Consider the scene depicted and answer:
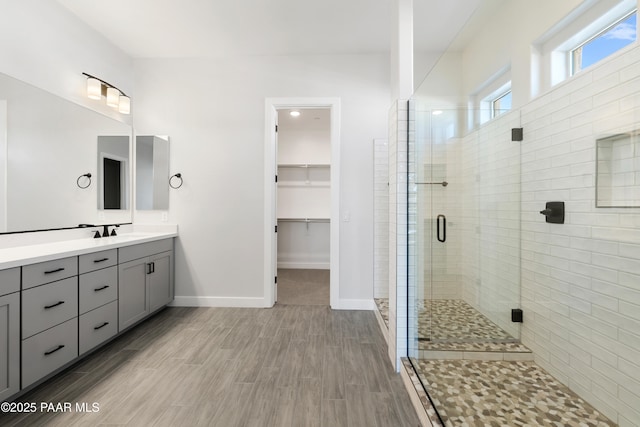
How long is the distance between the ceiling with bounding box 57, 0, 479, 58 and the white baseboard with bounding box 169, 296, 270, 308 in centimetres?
286

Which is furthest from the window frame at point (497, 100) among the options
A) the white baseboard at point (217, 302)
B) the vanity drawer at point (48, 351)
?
the vanity drawer at point (48, 351)

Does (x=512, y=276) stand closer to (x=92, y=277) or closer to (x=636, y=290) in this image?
(x=636, y=290)

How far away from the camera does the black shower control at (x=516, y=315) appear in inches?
64.4

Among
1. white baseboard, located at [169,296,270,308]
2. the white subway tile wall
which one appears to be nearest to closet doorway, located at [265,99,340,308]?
white baseboard, located at [169,296,270,308]

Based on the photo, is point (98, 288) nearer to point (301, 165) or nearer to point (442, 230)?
point (442, 230)

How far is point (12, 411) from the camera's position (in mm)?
1606

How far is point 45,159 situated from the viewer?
2.30 metres

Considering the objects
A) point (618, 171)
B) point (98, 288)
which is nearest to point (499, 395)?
point (618, 171)

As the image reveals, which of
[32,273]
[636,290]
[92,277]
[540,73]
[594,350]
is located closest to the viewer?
[636,290]

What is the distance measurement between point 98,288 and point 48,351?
50 cm

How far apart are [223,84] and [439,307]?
324 cm

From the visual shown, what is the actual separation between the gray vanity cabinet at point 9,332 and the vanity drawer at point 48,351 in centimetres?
5

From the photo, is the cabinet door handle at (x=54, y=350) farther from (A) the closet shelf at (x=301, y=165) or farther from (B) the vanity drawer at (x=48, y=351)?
(A) the closet shelf at (x=301, y=165)

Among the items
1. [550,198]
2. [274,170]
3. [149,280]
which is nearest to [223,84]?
[274,170]
